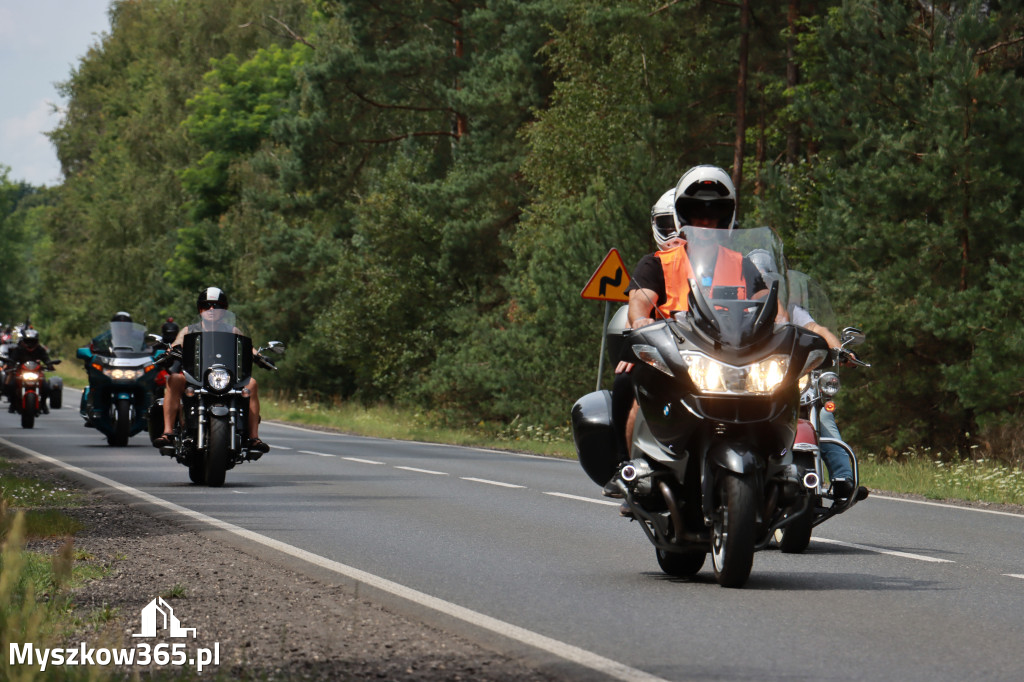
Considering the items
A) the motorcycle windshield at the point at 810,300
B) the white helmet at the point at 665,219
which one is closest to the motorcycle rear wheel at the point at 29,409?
the motorcycle windshield at the point at 810,300

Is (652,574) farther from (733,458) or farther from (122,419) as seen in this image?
(122,419)

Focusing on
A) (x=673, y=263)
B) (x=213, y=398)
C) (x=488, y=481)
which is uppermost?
(x=673, y=263)

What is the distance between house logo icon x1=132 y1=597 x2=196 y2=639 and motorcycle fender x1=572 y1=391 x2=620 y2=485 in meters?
2.51

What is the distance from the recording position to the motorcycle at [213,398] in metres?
15.1

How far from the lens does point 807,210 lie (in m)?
30.3

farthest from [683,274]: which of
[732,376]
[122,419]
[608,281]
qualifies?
[122,419]

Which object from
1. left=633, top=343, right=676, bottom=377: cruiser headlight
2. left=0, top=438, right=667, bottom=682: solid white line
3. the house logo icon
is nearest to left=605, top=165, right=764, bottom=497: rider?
left=633, top=343, right=676, bottom=377: cruiser headlight

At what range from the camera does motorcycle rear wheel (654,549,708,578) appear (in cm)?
875

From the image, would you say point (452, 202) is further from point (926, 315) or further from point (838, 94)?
point (926, 315)

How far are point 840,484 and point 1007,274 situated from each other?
1478cm

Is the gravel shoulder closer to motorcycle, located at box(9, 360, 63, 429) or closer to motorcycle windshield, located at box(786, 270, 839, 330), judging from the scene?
motorcycle windshield, located at box(786, 270, 839, 330)

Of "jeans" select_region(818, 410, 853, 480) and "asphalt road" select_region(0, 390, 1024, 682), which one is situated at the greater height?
"jeans" select_region(818, 410, 853, 480)

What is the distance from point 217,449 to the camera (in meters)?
15.2

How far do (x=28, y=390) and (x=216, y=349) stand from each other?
14.5 metres
